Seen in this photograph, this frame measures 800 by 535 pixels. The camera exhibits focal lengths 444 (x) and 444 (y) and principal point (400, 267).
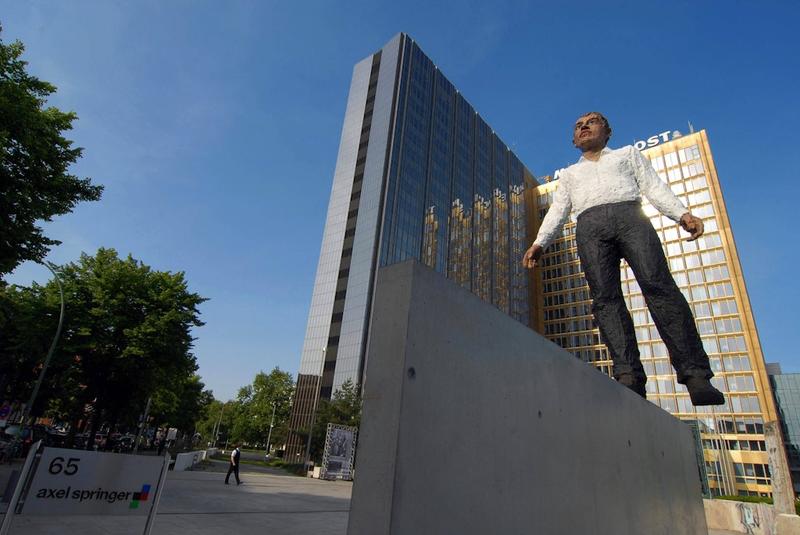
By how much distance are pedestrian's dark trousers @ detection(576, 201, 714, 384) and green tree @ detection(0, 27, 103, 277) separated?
12.5 metres

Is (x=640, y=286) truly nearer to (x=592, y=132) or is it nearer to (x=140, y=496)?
(x=592, y=132)

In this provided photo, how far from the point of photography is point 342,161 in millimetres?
66375

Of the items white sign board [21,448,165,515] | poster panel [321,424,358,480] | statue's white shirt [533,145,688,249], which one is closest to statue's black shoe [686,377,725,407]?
statue's white shirt [533,145,688,249]

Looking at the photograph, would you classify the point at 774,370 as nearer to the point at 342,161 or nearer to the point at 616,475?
the point at 342,161

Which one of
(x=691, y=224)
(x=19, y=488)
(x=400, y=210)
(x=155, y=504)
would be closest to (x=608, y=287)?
Result: (x=691, y=224)

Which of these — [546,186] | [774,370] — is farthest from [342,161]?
[774,370]

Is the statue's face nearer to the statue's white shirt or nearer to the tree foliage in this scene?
the statue's white shirt

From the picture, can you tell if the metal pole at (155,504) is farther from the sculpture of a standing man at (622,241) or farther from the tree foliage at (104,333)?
the tree foliage at (104,333)

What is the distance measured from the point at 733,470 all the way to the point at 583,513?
68.0 meters

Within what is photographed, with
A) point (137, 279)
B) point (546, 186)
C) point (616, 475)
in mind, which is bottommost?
point (616, 475)

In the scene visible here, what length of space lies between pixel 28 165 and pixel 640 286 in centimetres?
1443

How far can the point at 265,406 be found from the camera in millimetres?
64438

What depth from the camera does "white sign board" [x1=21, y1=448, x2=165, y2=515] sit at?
15.1 feet

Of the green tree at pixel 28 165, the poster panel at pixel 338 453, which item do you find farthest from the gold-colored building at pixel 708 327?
the green tree at pixel 28 165
